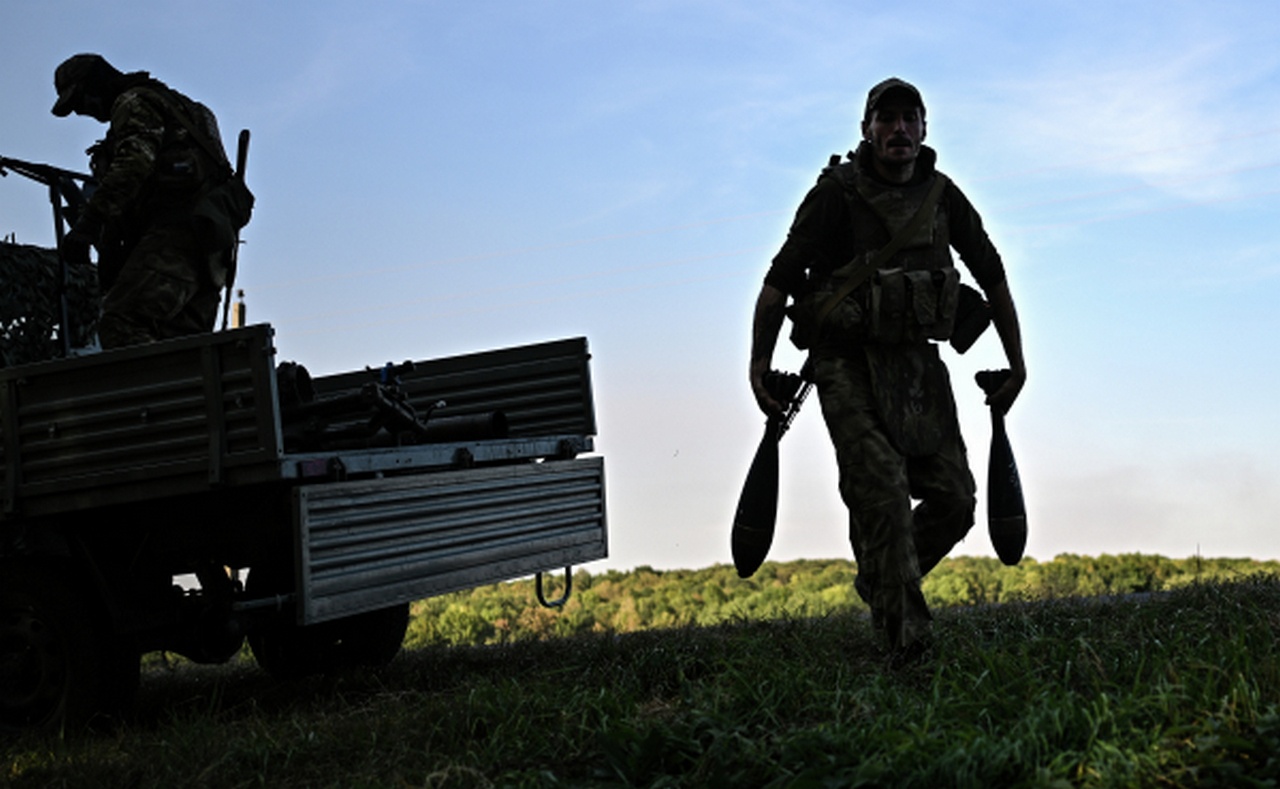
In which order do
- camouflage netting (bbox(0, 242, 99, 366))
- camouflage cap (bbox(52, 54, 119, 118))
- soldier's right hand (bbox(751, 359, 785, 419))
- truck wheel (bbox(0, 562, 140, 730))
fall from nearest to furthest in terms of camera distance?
1. soldier's right hand (bbox(751, 359, 785, 419))
2. truck wheel (bbox(0, 562, 140, 730))
3. camouflage netting (bbox(0, 242, 99, 366))
4. camouflage cap (bbox(52, 54, 119, 118))

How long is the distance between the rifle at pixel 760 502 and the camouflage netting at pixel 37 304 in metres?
4.14

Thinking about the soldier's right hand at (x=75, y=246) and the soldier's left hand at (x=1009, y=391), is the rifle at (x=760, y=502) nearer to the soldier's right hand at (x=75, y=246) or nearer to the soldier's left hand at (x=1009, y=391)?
the soldier's left hand at (x=1009, y=391)

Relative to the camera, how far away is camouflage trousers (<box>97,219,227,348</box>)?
23.3 feet

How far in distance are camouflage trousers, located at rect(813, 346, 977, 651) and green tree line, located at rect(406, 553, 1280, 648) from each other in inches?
111

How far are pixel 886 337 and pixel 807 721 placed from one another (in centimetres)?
169

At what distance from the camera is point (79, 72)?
762cm

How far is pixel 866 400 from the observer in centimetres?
539

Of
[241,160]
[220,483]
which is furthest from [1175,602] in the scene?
[241,160]

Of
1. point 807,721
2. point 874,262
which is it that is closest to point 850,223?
point 874,262

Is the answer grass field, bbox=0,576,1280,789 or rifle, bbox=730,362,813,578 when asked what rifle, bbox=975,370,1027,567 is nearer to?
grass field, bbox=0,576,1280,789

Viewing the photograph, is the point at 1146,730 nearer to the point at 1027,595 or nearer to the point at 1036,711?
the point at 1036,711

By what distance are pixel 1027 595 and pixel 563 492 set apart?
9.12 ft

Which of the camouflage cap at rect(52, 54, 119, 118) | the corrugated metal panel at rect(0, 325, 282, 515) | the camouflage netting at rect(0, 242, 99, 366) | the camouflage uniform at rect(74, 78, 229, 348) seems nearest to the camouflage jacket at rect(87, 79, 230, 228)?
the camouflage uniform at rect(74, 78, 229, 348)

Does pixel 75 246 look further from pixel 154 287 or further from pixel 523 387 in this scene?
pixel 523 387
